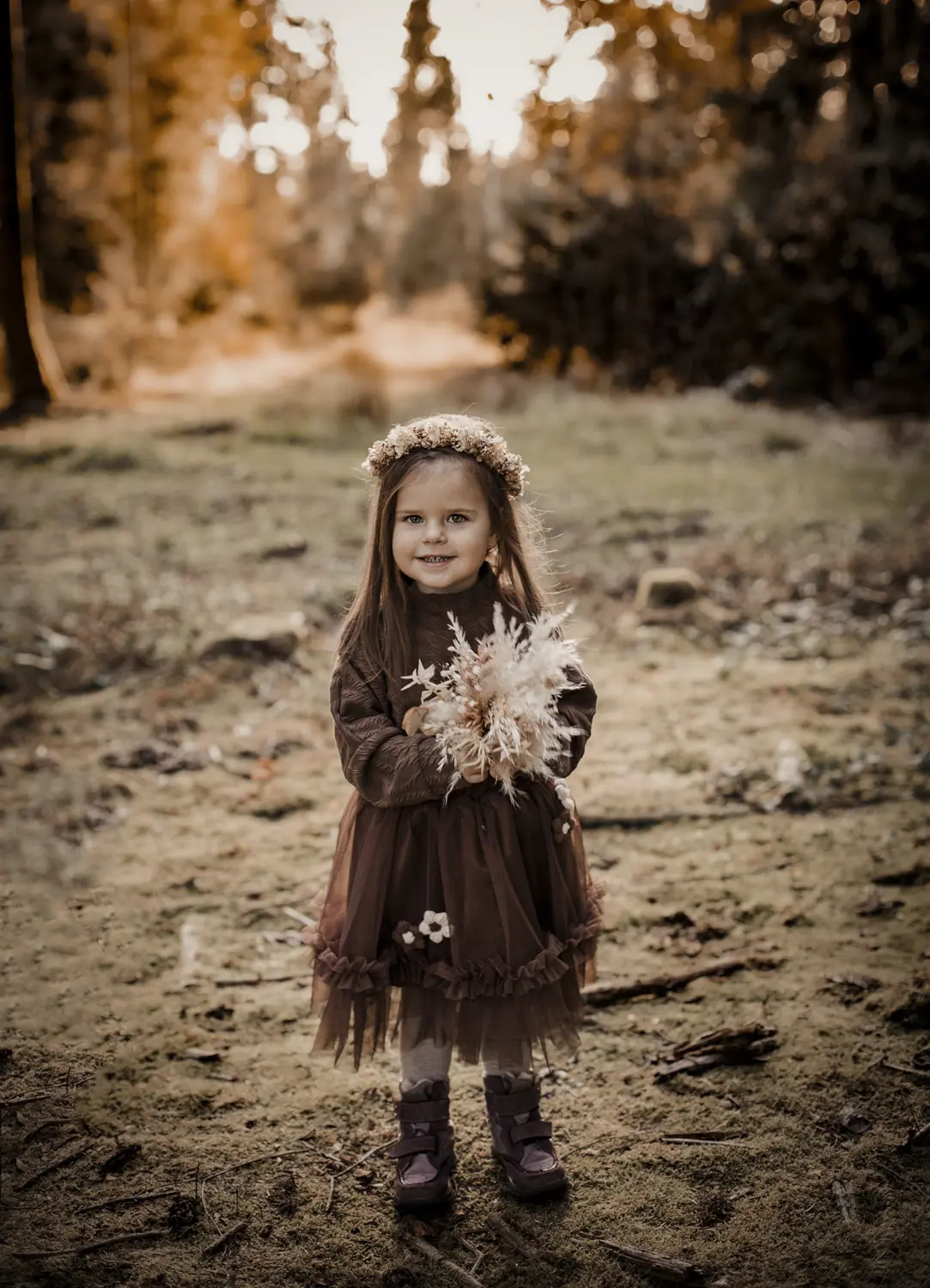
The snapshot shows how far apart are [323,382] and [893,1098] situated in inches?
565

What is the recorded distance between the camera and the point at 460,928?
86.4 inches

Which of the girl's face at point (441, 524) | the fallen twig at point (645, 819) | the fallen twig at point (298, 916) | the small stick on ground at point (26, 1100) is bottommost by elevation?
the small stick on ground at point (26, 1100)

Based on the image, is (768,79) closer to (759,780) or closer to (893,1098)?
(759,780)

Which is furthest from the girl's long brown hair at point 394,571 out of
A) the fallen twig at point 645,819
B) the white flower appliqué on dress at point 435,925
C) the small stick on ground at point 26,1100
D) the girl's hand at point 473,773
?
the fallen twig at point 645,819

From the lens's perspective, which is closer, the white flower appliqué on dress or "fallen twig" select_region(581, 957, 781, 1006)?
the white flower appliqué on dress

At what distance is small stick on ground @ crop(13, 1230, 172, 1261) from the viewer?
2098 millimetres

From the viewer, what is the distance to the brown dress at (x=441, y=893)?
7.17 ft

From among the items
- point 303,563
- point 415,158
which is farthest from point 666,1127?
point 415,158

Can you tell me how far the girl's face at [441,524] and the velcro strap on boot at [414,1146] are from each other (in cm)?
115

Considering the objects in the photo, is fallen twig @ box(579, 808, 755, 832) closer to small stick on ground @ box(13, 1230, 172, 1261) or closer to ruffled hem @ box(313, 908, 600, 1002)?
ruffled hem @ box(313, 908, 600, 1002)

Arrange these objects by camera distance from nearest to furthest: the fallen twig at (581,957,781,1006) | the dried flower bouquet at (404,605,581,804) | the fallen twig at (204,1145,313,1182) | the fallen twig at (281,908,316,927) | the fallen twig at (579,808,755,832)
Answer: the dried flower bouquet at (404,605,581,804), the fallen twig at (204,1145,313,1182), the fallen twig at (581,957,781,1006), the fallen twig at (281,908,316,927), the fallen twig at (579,808,755,832)

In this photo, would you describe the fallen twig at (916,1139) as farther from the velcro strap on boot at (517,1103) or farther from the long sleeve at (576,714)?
the long sleeve at (576,714)

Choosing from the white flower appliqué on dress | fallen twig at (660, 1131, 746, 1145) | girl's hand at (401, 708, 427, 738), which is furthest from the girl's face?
fallen twig at (660, 1131, 746, 1145)

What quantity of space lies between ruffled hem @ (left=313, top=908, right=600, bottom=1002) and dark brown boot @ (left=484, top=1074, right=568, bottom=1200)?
0.93 ft
